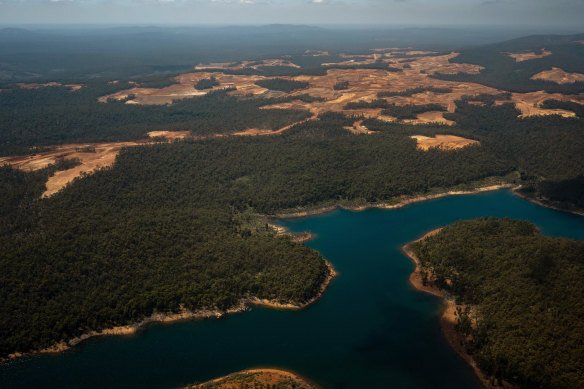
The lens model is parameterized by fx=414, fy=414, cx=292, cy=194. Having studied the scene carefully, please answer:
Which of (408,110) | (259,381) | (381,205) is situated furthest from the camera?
(408,110)

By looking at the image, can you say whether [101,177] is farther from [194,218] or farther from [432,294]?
[432,294]

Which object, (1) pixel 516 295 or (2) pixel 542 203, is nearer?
(1) pixel 516 295

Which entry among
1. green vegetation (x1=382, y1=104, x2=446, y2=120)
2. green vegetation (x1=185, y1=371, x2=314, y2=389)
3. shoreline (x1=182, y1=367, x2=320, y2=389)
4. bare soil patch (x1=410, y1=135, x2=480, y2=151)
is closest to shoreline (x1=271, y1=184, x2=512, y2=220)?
bare soil patch (x1=410, y1=135, x2=480, y2=151)

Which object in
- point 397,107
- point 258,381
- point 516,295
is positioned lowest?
point 258,381

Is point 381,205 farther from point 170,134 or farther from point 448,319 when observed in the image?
point 170,134

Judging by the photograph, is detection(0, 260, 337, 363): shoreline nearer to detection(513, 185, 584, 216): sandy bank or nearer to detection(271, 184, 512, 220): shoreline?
detection(271, 184, 512, 220): shoreline

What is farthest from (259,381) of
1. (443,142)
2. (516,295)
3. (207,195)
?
(443,142)

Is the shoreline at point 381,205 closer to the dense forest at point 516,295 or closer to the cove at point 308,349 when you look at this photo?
the dense forest at point 516,295
